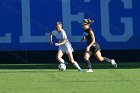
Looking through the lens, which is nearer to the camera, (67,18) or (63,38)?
(63,38)

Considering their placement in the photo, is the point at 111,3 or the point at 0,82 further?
the point at 111,3

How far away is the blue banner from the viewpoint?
27.1 metres

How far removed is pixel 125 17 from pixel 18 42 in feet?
15.3

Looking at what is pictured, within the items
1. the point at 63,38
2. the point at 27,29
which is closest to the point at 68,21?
the point at 27,29

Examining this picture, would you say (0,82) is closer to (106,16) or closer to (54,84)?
(54,84)

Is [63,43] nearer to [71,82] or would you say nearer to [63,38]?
[63,38]

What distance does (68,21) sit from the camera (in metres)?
27.2

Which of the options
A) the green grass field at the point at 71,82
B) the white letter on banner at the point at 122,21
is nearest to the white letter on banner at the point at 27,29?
the white letter on banner at the point at 122,21

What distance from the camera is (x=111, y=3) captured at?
27.2 metres

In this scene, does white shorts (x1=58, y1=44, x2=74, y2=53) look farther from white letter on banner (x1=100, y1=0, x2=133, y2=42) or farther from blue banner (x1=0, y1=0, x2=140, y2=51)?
white letter on banner (x1=100, y1=0, x2=133, y2=42)

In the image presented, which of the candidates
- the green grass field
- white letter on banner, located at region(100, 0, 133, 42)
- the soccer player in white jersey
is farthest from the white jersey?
white letter on banner, located at region(100, 0, 133, 42)

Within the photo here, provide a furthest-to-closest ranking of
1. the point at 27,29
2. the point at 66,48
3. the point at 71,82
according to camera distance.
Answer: the point at 27,29, the point at 66,48, the point at 71,82

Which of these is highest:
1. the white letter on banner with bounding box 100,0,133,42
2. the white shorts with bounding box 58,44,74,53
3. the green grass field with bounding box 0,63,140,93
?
the white letter on banner with bounding box 100,0,133,42

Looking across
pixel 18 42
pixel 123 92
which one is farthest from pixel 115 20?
pixel 123 92
